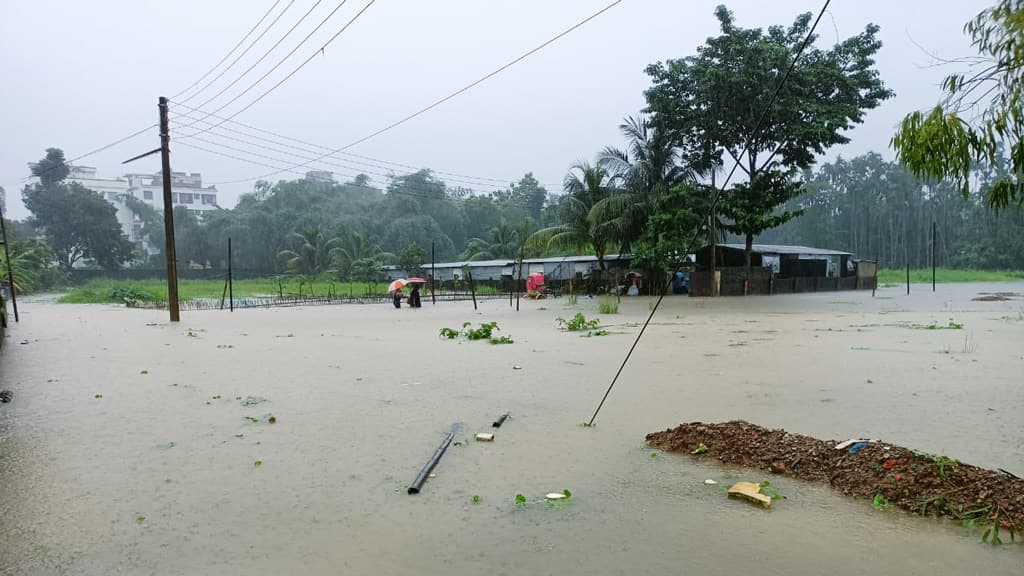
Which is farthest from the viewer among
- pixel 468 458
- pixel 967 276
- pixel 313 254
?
pixel 967 276

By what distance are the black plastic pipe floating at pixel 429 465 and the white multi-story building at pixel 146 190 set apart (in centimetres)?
8635

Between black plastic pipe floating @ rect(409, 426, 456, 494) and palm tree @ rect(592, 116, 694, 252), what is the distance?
24094 mm

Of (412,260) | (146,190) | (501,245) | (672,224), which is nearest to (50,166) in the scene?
(412,260)

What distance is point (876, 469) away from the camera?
12.2ft

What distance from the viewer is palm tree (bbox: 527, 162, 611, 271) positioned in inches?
1180

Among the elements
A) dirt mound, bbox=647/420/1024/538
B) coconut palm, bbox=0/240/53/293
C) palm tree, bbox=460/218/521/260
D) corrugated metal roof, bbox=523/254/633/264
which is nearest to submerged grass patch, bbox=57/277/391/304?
coconut palm, bbox=0/240/53/293

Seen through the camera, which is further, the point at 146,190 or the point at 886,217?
the point at 146,190

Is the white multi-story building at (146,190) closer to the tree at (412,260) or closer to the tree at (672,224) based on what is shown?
the tree at (412,260)

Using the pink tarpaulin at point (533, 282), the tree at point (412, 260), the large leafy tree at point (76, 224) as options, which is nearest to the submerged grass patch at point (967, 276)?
the pink tarpaulin at point (533, 282)

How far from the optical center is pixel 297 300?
27641 millimetres

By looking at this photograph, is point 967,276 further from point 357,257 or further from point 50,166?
point 50,166

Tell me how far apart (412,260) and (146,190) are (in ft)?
268

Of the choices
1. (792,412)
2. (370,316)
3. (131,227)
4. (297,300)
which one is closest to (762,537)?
(792,412)

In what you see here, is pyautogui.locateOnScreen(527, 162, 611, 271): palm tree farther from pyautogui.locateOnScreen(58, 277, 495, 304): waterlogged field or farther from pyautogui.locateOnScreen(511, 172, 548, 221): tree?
pyautogui.locateOnScreen(511, 172, 548, 221): tree
